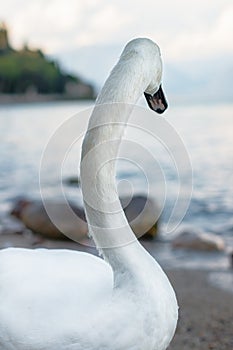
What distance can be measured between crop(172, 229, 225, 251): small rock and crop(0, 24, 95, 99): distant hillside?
7163 centimetres

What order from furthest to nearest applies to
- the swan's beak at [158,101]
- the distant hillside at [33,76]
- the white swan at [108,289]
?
1. the distant hillside at [33,76]
2. the swan's beak at [158,101]
3. the white swan at [108,289]

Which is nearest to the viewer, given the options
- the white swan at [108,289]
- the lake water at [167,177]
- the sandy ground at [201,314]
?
the white swan at [108,289]

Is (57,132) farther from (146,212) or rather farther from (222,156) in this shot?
(222,156)

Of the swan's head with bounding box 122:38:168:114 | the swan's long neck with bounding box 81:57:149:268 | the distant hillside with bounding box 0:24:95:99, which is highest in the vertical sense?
the swan's head with bounding box 122:38:168:114

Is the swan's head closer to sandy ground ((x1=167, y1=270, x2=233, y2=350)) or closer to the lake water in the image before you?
the lake water

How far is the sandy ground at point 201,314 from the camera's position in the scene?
12.8ft

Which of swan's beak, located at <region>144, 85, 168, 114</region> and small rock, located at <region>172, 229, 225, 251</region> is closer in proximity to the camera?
swan's beak, located at <region>144, 85, 168, 114</region>

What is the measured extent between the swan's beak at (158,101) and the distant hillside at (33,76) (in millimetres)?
76144

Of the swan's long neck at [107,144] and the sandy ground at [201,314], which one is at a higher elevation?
the swan's long neck at [107,144]

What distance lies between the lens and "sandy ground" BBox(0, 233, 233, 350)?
390 cm

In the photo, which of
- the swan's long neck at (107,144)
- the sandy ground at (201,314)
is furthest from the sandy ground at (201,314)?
the swan's long neck at (107,144)

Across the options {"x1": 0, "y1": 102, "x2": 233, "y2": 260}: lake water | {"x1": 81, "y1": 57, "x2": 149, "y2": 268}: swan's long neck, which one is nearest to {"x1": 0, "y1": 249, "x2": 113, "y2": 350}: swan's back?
{"x1": 81, "y1": 57, "x2": 149, "y2": 268}: swan's long neck

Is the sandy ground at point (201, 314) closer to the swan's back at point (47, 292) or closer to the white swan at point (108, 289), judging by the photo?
the swan's back at point (47, 292)

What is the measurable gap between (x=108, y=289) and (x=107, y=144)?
51cm
